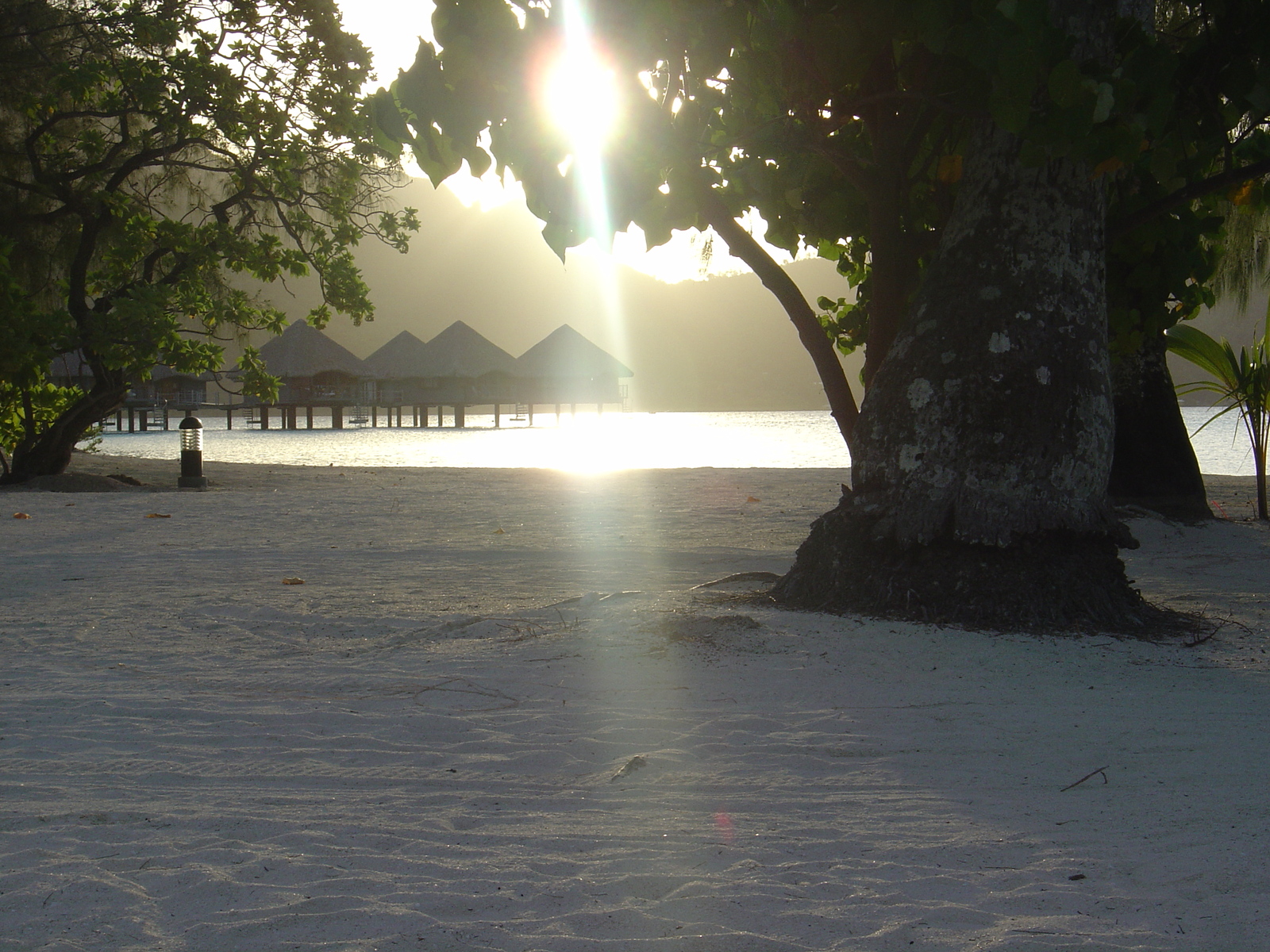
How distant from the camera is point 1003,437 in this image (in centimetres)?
402

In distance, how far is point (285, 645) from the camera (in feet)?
12.9

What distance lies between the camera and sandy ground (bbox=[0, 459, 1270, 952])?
1765 millimetres

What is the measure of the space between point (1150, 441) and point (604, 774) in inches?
283

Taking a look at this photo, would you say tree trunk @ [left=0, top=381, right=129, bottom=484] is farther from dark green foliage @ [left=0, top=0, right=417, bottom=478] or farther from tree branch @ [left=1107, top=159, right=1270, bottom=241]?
tree branch @ [left=1107, top=159, right=1270, bottom=241]

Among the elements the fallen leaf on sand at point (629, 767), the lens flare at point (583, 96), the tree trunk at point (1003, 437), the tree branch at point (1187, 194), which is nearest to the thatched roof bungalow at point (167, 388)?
the lens flare at point (583, 96)

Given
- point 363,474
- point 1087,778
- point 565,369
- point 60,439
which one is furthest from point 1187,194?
point 565,369

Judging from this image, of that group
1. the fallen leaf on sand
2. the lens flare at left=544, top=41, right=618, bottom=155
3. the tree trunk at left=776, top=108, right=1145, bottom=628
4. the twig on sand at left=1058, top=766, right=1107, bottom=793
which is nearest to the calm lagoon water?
the tree trunk at left=776, top=108, right=1145, bottom=628

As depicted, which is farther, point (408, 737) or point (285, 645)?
point (285, 645)

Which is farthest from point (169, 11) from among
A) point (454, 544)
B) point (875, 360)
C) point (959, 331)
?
point (959, 331)

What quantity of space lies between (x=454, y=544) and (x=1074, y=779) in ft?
16.9

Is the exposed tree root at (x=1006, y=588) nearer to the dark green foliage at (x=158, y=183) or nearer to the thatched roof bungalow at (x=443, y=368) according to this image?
the dark green foliage at (x=158, y=183)

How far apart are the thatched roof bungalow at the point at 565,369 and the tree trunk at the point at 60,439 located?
3857 cm

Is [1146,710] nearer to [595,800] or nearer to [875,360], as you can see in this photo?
[595,800]

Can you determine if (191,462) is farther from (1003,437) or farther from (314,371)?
(314,371)
